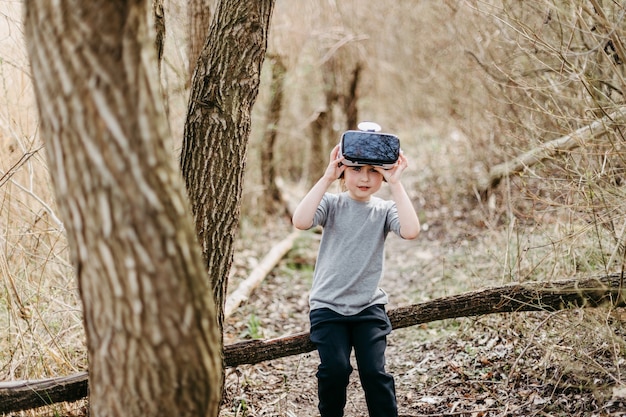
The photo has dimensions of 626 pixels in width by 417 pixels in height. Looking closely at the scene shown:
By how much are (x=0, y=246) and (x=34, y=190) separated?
1.09m

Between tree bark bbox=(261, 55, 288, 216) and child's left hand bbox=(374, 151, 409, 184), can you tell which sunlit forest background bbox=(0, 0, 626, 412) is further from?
child's left hand bbox=(374, 151, 409, 184)

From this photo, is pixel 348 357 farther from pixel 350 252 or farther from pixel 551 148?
pixel 551 148

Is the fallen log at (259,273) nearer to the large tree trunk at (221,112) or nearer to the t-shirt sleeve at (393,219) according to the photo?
the large tree trunk at (221,112)

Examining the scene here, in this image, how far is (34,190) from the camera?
4.65 meters

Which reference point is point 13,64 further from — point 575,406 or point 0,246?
point 575,406

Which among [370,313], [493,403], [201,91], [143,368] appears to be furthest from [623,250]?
[143,368]

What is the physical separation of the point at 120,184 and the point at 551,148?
3.22 metres

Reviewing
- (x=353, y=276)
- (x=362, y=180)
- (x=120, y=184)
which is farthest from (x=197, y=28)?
(x=120, y=184)

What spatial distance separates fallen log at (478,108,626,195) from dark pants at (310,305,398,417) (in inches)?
66.4

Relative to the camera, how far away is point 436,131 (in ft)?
39.7

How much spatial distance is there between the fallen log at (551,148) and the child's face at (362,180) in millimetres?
1268

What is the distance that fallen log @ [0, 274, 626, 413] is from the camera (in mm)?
3244

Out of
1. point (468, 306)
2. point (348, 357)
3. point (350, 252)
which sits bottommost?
point (348, 357)

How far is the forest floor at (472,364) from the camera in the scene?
11.4 ft
